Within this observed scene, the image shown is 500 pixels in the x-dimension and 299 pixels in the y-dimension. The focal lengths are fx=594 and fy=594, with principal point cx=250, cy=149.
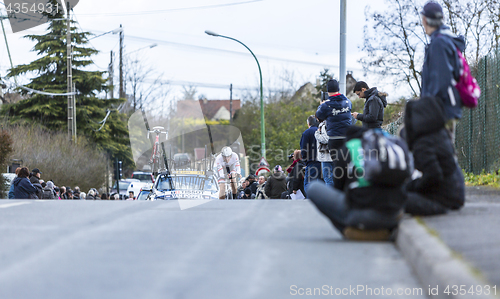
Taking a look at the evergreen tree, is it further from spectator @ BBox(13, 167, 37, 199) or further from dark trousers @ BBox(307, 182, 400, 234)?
dark trousers @ BBox(307, 182, 400, 234)

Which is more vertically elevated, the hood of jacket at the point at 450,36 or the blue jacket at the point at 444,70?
the hood of jacket at the point at 450,36

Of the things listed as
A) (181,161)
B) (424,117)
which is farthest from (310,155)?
(181,161)

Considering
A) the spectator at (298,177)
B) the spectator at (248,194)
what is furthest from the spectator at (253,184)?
the spectator at (298,177)

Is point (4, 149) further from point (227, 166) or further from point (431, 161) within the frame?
point (431, 161)

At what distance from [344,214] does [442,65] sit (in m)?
1.90

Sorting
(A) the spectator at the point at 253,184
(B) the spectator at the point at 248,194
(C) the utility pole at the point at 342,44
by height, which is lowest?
(B) the spectator at the point at 248,194

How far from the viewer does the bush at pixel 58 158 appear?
3216 cm

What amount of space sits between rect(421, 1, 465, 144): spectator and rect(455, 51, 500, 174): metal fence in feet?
20.1

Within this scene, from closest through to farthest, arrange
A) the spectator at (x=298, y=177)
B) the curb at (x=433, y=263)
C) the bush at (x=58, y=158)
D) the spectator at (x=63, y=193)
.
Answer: the curb at (x=433, y=263) < the spectator at (x=298, y=177) < the spectator at (x=63, y=193) < the bush at (x=58, y=158)

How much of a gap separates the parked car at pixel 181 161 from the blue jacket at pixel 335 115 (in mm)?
9372

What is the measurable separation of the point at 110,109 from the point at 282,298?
45430 mm

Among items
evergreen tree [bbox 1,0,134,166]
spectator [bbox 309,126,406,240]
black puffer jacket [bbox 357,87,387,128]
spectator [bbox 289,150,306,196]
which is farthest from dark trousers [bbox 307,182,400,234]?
evergreen tree [bbox 1,0,134,166]

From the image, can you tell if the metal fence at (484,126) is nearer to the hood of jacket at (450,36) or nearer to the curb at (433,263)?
the hood of jacket at (450,36)

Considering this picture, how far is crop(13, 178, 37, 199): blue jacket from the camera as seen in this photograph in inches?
599
